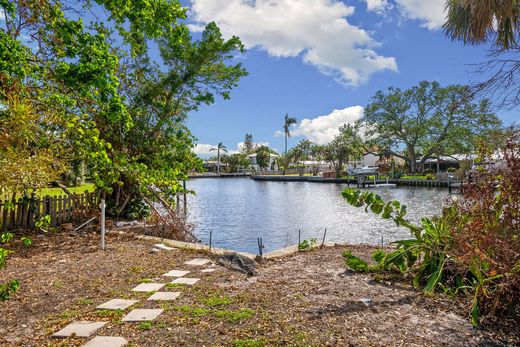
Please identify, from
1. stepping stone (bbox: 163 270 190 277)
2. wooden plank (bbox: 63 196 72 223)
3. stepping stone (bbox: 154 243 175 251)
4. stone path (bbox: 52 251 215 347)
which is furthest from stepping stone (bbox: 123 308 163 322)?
wooden plank (bbox: 63 196 72 223)

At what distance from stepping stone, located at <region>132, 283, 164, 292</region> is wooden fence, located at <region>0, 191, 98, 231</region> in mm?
4755

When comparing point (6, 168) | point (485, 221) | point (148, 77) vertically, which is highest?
point (148, 77)

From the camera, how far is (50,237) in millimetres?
8109

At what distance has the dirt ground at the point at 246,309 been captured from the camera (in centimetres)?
313

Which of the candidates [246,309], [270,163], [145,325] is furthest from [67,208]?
[270,163]

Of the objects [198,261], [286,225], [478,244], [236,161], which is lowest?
[286,225]

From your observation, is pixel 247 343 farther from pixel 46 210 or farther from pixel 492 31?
pixel 46 210

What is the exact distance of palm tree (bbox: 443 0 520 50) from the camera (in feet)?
15.1

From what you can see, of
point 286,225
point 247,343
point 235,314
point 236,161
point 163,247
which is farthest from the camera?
point 236,161

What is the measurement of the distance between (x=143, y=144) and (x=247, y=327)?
8.87 meters

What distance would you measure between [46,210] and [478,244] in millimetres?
9459

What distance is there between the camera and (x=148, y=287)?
4605mm

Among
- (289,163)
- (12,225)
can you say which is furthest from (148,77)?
(289,163)

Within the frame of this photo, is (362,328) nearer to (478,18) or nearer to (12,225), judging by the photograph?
(478,18)
